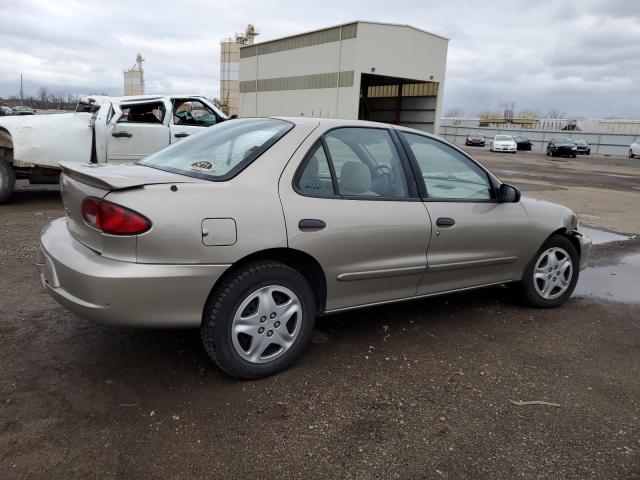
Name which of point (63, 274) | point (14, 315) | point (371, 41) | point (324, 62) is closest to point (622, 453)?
point (63, 274)

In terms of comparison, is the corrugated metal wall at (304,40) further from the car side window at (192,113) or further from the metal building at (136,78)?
the metal building at (136,78)

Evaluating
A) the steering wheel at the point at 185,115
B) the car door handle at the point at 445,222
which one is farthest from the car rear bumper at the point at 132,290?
the steering wheel at the point at 185,115

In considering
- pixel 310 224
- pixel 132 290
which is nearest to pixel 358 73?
pixel 310 224

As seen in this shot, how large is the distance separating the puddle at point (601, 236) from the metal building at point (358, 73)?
16.2 meters

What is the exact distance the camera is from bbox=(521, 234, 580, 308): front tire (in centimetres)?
448

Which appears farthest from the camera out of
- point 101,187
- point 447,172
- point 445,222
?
point 447,172

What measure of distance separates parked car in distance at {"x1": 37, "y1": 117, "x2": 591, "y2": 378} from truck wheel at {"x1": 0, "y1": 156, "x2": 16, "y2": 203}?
5.37 m

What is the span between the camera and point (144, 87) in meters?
72.6

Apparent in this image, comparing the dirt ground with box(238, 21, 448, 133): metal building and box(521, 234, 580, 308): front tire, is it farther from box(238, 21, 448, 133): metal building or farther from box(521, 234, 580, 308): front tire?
box(238, 21, 448, 133): metal building

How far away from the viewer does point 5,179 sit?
308 inches

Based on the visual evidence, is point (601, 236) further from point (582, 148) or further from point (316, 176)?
point (582, 148)

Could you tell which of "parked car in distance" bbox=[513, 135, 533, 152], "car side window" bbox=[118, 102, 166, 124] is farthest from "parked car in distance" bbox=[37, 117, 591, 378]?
"parked car in distance" bbox=[513, 135, 533, 152]

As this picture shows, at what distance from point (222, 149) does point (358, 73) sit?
68.0 ft

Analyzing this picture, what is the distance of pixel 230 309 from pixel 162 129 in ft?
20.5
